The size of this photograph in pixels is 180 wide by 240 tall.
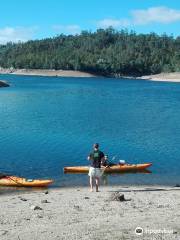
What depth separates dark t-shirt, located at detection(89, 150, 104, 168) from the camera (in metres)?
24.5

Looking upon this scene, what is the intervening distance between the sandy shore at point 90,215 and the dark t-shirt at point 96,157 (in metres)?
1.40

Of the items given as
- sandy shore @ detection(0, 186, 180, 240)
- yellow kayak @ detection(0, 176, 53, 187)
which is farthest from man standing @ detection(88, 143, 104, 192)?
yellow kayak @ detection(0, 176, 53, 187)

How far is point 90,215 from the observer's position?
19.0m

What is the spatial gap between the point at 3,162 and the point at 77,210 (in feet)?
58.0

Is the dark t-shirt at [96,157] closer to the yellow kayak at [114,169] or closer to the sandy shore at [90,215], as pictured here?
the sandy shore at [90,215]

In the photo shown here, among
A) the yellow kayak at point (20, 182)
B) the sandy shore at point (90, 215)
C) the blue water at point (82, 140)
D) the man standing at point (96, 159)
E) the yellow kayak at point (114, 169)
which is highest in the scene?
the man standing at point (96, 159)

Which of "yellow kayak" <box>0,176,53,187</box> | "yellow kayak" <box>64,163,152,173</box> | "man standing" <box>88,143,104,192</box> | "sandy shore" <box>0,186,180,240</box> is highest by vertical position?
"man standing" <box>88,143,104,192</box>

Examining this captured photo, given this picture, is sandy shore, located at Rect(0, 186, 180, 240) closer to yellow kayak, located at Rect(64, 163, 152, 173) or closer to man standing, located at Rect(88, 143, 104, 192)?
man standing, located at Rect(88, 143, 104, 192)

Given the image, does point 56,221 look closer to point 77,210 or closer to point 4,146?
point 77,210

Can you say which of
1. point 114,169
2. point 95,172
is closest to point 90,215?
point 95,172

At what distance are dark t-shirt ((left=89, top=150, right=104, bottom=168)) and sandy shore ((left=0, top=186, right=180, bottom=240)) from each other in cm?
140

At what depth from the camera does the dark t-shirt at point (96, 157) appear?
2450cm

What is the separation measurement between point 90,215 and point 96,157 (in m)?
5.76

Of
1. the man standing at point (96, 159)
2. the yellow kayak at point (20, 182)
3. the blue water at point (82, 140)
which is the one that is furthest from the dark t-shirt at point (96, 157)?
the blue water at point (82, 140)
